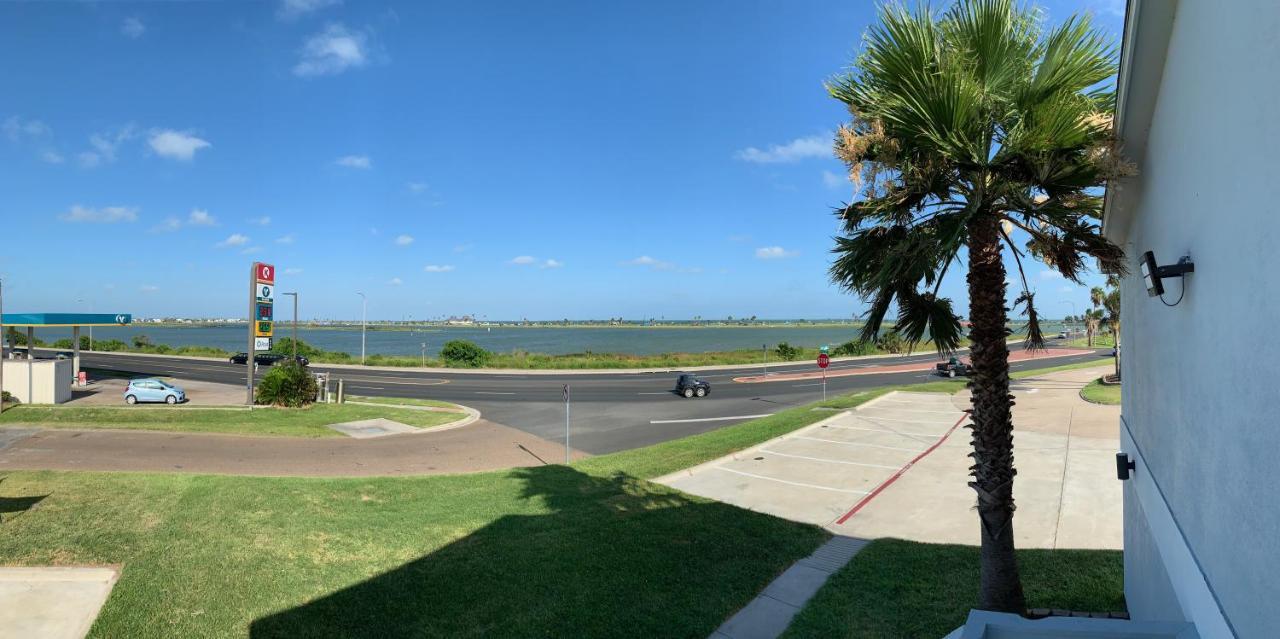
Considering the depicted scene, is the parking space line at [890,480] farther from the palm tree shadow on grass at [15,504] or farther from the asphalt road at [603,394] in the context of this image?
the palm tree shadow on grass at [15,504]

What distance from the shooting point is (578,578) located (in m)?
7.56

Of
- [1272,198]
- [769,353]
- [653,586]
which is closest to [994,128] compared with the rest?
[1272,198]

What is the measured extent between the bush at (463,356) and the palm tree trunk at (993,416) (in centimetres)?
5107

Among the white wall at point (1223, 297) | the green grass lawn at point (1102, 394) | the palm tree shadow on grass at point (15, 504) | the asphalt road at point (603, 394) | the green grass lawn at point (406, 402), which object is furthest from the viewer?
the green grass lawn at point (406, 402)

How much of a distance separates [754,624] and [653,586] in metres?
1.34

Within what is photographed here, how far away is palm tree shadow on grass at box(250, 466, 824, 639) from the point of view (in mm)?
6402

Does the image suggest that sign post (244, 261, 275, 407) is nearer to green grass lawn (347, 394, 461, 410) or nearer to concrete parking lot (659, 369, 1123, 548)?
green grass lawn (347, 394, 461, 410)

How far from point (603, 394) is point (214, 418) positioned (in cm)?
1747

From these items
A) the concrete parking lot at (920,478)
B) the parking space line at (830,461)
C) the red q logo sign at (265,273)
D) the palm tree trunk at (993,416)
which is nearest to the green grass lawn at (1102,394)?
the concrete parking lot at (920,478)

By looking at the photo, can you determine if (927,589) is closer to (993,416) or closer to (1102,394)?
(993,416)

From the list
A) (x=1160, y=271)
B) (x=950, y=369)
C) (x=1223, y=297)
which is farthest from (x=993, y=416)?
(x=950, y=369)

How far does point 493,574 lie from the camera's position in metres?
7.68

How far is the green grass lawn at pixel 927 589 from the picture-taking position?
6.55 metres

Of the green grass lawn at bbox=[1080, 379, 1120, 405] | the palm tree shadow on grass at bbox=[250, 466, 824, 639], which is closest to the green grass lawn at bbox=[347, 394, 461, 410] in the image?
the palm tree shadow on grass at bbox=[250, 466, 824, 639]
